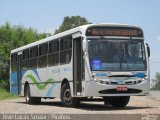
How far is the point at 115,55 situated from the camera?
61.9ft

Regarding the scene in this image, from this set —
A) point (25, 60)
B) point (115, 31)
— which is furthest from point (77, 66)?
point (25, 60)

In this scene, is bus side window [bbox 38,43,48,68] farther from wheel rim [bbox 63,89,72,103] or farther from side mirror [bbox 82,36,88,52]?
side mirror [bbox 82,36,88,52]

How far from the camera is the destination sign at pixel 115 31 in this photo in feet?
63.0

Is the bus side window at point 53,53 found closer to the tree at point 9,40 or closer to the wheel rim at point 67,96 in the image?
the wheel rim at point 67,96

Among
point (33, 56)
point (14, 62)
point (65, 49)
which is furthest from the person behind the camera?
point (14, 62)

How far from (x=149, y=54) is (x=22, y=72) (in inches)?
423

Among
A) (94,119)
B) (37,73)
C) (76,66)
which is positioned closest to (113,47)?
(76,66)

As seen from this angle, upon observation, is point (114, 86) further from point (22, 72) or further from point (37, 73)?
point (22, 72)

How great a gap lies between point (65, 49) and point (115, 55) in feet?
9.66

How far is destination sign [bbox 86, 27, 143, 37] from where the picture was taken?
19188 millimetres

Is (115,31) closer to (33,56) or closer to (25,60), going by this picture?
(33,56)

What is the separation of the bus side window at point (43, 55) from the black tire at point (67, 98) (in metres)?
3.36

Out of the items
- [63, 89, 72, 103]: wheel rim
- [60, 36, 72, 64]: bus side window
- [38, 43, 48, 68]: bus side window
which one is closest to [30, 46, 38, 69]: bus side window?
[38, 43, 48, 68]: bus side window

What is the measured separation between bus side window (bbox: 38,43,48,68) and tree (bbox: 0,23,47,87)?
40.4 metres
